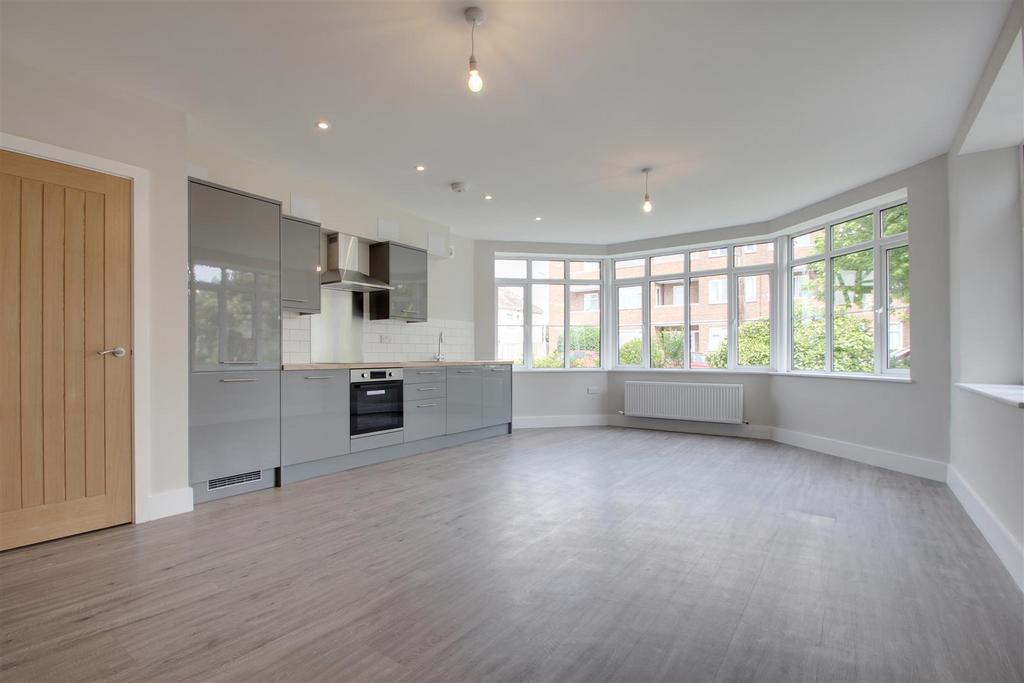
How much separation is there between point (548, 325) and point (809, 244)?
3.39 metres

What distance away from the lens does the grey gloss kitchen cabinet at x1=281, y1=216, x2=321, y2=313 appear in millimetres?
4324

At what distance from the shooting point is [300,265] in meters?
4.44

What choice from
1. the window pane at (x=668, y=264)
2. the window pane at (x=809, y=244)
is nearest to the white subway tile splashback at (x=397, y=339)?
the window pane at (x=668, y=264)

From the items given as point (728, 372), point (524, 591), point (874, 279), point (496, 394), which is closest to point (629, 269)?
point (728, 372)

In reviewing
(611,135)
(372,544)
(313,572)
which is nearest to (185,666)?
(313,572)

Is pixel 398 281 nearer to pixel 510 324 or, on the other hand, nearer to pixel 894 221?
pixel 510 324

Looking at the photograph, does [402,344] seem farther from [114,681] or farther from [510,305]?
[114,681]

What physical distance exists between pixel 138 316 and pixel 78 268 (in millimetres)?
386

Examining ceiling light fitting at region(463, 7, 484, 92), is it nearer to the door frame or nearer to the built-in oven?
the door frame

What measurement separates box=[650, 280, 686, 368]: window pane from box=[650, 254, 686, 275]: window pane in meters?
0.16

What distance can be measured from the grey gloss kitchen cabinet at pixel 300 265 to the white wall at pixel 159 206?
95 centimetres

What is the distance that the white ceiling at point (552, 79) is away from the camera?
2.45 meters

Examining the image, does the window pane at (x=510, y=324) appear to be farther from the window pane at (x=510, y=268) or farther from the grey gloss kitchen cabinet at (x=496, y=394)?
the grey gloss kitchen cabinet at (x=496, y=394)

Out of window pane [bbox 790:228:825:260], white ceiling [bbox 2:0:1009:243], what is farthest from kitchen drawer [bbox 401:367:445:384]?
window pane [bbox 790:228:825:260]
